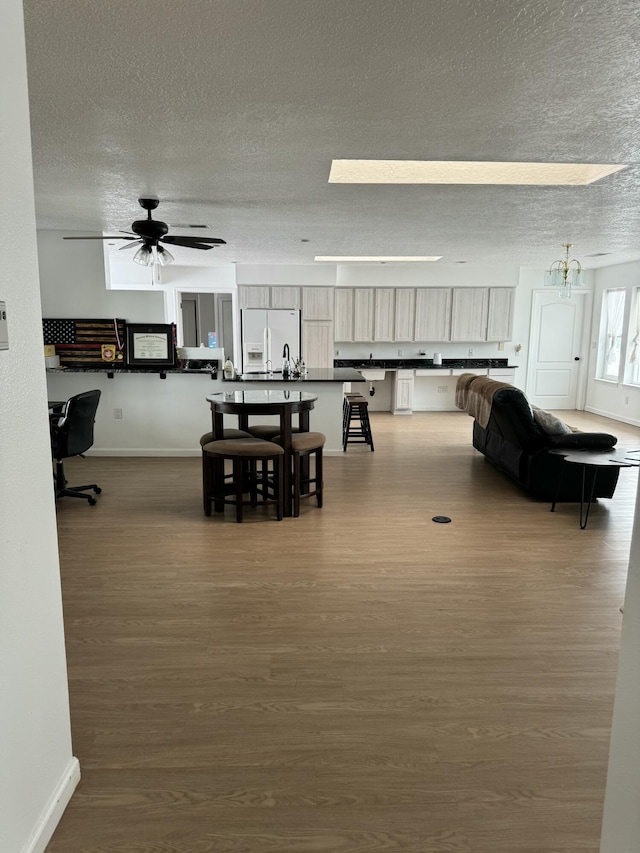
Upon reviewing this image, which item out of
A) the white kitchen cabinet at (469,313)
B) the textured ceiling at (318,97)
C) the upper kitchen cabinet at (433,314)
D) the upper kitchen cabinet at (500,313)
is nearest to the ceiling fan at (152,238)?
the textured ceiling at (318,97)

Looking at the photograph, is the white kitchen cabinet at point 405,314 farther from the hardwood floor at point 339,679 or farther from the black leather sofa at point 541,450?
the hardwood floor at point 339,679

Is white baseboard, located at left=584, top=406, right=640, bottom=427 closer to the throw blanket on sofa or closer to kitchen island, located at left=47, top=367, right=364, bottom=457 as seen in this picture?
the throw blanket on sofa

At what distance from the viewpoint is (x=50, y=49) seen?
1898 millimetres

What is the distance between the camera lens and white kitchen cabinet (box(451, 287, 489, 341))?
9023mm

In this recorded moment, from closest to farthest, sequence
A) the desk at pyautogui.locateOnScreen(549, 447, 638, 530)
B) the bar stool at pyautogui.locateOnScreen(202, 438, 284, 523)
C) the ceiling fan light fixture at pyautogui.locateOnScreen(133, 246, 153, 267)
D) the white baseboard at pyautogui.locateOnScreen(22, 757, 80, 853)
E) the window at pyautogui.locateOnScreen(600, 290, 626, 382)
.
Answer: the white baseboard at pyautogui.locateOnScreen(22, 757, 80, 853) → the desk at pyautogui.locateOnScreen(549, 447, 638, 530) → the bar stool at pyautogui.locateOnScreen(202, 438, 284, 523) → the ceiling fan light fixture at pyautogui.locateOnScreen(133, 246, 153, 267) → the window at pyautogui.locateOnScreen(600, 290, 626, 382)

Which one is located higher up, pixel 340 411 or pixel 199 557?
pixel 340 411

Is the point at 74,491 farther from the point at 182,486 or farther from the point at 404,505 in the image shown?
the point at 404,505

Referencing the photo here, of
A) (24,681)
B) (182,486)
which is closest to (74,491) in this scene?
(182,486)

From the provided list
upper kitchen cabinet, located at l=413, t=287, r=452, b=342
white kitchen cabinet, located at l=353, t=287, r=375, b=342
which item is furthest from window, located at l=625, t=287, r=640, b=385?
white kitchen cabinet, located at l=353, t=287, r=375, b=342

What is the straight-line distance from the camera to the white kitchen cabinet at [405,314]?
898 centimetres

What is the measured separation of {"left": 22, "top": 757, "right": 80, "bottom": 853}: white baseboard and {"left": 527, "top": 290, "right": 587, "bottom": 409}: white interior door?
904 centimetres

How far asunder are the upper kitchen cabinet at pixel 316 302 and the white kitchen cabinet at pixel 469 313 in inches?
78.5

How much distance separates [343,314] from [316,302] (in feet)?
1.65

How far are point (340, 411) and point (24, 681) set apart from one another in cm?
496
